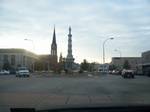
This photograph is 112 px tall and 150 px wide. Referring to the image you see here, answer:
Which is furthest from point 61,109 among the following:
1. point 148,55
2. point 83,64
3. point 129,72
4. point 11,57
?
point 11,57

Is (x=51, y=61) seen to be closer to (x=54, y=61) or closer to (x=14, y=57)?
(x=54, y=61)

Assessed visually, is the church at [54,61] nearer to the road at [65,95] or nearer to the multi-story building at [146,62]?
the multi-story building at [146,62]

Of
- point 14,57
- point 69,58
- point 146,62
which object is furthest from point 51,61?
point 146,62

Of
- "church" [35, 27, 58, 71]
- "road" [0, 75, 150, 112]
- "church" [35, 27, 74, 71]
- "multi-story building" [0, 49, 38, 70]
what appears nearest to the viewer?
"road" [0, 75, 150, 112]

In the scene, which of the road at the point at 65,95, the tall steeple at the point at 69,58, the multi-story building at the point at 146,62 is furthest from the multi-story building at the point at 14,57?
the road at the point at 65,95

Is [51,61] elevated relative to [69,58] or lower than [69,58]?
elevated

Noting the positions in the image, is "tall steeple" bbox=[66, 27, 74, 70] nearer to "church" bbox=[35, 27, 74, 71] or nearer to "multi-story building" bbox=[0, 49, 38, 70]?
"church" bbox=[35, 27, 74, 71]

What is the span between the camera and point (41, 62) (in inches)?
7008

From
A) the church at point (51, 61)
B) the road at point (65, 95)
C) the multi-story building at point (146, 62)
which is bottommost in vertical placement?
the road at point (65, 95)

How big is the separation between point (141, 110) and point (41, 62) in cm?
17454

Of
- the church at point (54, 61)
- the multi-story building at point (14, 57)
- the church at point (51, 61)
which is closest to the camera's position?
the church at point (54, 61)

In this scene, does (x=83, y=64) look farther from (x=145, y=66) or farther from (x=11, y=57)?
(x=145, y=66)

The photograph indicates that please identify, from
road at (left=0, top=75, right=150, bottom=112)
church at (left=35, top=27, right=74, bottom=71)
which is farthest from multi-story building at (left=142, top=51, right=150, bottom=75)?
road at (left=0, top=75, right=150, bottom=112)

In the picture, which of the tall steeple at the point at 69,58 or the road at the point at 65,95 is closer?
the road at the point at 65,95
